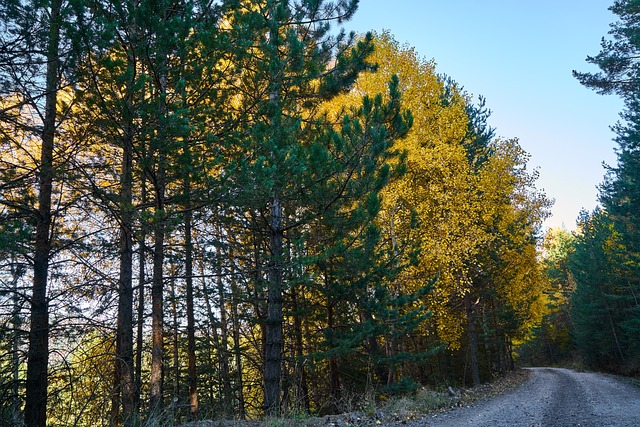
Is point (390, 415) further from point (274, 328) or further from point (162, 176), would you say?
point (162, 176)

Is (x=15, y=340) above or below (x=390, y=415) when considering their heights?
above

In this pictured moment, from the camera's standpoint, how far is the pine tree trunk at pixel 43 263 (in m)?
5.09

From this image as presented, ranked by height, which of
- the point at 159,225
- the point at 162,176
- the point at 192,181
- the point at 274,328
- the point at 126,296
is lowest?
the point at 274,328

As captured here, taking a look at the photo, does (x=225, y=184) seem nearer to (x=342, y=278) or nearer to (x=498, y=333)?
(x=342, y=278)

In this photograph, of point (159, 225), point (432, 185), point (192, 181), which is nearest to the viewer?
point (159, 225)

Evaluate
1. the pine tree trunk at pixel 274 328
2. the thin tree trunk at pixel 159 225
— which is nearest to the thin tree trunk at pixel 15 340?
the thin tree trunk at pixel 159 225

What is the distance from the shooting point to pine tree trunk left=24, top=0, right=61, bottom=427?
5.09m

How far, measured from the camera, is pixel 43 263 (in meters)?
5.55

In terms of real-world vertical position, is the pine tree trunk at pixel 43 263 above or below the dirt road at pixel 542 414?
above

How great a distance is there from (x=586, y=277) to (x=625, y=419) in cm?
2504

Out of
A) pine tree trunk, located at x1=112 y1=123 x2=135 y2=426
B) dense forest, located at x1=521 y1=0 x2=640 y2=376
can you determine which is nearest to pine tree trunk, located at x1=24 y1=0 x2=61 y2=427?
pine tree trunk, located at x1=112 y1=123 x2=135 y2=426

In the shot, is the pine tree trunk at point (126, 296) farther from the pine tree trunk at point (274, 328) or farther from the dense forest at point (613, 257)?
the dense forest at point (613, 257)

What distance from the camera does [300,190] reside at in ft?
22.1

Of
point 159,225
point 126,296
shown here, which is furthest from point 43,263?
point 159,225
